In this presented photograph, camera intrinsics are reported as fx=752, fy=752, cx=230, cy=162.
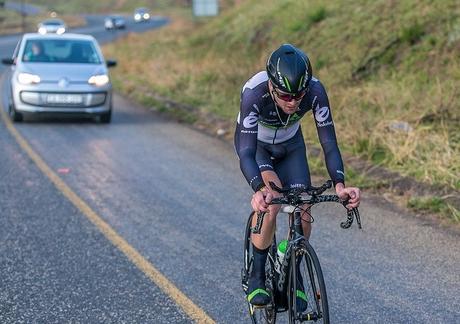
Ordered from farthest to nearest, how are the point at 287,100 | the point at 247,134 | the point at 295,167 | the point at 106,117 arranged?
the point at 106,117, the point at 295,167, the point at 247,134, the point at 287,100

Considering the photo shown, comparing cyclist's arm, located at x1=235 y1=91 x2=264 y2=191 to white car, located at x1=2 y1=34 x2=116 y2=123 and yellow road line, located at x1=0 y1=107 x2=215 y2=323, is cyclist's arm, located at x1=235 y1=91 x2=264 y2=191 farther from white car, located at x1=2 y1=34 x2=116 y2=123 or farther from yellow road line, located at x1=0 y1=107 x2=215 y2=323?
white car, located at x1=2 y1=34 x2=116 y2=123

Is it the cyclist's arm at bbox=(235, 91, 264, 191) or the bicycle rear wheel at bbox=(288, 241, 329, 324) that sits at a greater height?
the cyclist's arm at bbox=(235, 91, 264, 191)

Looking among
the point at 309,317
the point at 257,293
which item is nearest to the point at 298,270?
the point at 309,317

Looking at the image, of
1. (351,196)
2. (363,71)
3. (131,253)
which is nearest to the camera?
(351,196)

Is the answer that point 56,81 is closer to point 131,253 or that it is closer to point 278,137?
point 131,253

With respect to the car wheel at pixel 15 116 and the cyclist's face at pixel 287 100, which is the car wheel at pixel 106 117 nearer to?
the car wheel at pixel 15 116

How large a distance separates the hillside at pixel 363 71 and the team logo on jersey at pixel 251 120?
15.0 ft

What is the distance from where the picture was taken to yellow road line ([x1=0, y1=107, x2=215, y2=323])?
535 cm

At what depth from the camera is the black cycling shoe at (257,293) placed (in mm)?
4590

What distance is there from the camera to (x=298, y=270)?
13.7ft

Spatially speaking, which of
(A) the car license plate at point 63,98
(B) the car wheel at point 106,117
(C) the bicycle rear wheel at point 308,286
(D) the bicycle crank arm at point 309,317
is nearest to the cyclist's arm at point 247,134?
(C) the bicycle rear wheel at point 308,286

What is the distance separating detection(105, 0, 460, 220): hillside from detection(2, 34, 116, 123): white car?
2.44m

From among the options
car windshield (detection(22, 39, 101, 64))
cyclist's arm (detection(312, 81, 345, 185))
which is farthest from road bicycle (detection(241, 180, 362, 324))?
car windshield (detection(22, 39, 101, 64))

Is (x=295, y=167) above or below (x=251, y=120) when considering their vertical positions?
below
